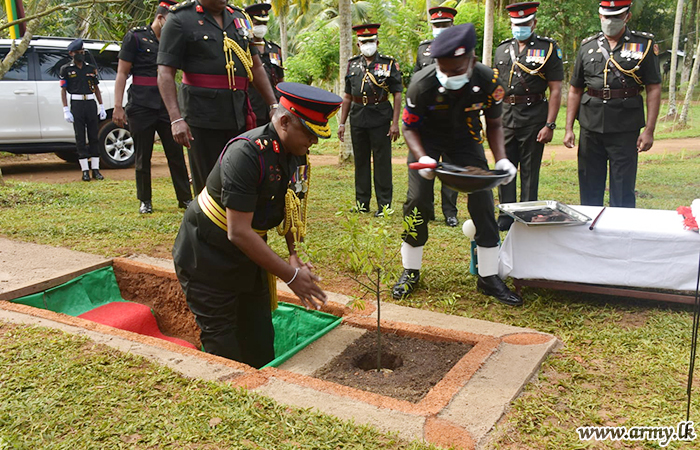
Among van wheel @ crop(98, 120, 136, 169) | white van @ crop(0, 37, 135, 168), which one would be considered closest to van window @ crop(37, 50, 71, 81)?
white van @ crop(0, 37, 135, 168)

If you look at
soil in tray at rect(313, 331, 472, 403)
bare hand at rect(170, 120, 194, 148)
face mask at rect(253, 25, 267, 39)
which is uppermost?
face mask at rect(253, 25, 267, 39)

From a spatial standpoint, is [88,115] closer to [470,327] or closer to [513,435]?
[470,327]

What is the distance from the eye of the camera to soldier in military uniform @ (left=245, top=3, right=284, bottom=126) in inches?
255

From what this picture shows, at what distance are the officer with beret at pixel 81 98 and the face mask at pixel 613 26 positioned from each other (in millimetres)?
7243

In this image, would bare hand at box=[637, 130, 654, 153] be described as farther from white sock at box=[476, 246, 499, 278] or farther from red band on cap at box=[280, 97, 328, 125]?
red band on cap at box=[280, 97, 328, 125]

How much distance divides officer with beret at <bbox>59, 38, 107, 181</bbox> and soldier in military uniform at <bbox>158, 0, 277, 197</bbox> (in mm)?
5433

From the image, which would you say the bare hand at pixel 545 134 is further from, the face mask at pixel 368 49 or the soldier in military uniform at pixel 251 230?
the soldier in military uniform at pixel 251 230

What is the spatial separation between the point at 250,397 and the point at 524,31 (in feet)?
14.0

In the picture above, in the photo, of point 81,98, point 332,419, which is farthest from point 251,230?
point 81,98

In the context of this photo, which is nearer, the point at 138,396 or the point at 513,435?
the point at 513,435

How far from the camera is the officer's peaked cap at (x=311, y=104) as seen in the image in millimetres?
2604

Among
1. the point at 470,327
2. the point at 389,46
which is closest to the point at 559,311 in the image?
the point at 470,327

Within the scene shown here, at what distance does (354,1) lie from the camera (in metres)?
30.8

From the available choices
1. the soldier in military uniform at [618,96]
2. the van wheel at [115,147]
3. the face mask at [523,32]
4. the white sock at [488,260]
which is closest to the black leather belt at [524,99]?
the soldier in military uniform at [618,96]
